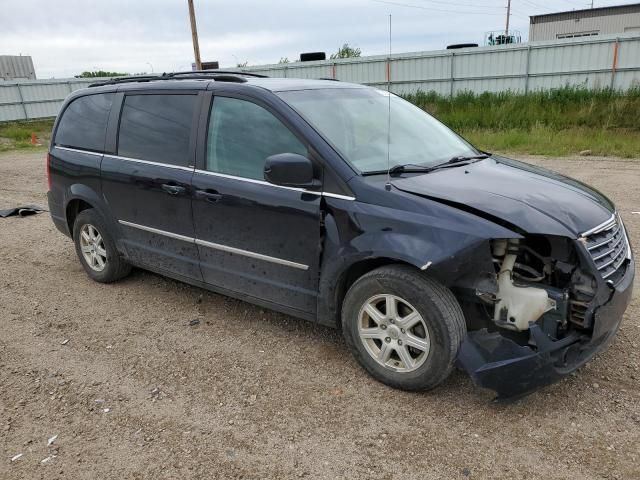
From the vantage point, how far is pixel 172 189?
162 inches

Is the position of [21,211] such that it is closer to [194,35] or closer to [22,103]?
[194,35]

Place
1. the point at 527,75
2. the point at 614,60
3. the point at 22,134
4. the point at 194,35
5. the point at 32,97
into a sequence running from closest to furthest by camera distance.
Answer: the point at 614,60
the point at 527,75
the point at 22,134
the point at 194,35
the point at 32,97

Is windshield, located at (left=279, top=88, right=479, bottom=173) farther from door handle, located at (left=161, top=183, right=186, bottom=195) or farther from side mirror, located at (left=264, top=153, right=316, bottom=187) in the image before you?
door handle, located at (left=161, top=183, right=186, bottom=195)

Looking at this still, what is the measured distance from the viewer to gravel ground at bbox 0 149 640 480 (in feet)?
8.78

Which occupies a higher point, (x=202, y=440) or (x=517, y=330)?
(x=517, y=330)

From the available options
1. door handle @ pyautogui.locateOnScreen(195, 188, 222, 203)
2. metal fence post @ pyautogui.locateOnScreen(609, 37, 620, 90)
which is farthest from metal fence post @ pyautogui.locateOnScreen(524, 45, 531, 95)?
door handle @ pyautogui.locateOnScreen(195, 188, 222, 203)

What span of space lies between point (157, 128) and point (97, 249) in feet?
4.93

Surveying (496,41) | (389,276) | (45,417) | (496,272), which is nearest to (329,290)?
(389,276)

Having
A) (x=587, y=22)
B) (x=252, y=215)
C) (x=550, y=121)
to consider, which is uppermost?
(x=587, y=22)

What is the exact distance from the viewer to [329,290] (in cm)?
341

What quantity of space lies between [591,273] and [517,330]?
0.48m

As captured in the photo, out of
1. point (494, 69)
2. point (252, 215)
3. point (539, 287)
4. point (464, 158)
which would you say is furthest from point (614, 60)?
point (252, 215)

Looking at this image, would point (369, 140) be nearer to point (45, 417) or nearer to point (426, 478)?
point (426, 478)

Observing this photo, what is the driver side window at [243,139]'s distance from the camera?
11.7 ft
